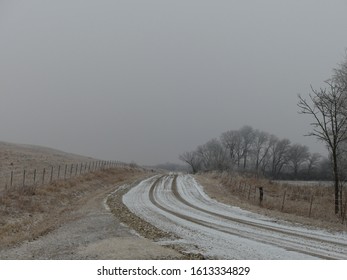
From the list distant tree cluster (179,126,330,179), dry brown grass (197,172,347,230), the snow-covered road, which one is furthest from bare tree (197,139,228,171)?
the snow-covered road

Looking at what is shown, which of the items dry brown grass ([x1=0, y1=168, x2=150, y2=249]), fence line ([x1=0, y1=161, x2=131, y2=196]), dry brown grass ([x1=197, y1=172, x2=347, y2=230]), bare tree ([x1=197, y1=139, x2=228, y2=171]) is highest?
bare tree ([x1=197, y1=139, x2=228, y2=171])

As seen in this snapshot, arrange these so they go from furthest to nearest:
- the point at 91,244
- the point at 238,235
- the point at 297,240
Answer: the point at 238,235 < the point at 297,240 < the point at 91,244

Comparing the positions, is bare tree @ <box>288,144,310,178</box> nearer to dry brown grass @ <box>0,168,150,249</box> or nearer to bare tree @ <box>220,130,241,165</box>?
bare tree @ <box>220,130,241,165</box>

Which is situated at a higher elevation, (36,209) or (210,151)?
(210,151)

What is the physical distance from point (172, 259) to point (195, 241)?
2.96 m

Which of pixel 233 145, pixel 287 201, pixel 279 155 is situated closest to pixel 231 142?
pixel 233 145

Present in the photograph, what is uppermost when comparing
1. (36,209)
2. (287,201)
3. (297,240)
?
(297,240)

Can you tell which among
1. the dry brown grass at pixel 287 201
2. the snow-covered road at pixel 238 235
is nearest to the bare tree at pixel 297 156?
the dry brown grass at pixel 287 201

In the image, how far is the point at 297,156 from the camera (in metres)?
160

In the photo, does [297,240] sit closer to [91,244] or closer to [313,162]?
[91,244]

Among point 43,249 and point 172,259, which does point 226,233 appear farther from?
point 43,249

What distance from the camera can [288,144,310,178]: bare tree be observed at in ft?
520

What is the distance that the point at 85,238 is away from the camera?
13.1 m

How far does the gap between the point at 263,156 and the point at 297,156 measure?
1547cm
